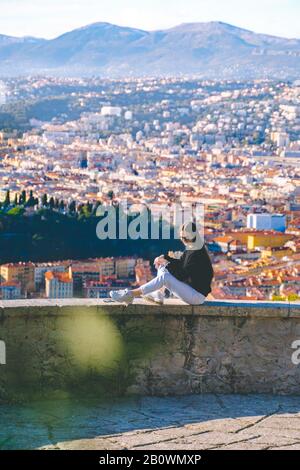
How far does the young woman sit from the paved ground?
0.40 metres

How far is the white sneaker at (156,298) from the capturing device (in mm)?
5121

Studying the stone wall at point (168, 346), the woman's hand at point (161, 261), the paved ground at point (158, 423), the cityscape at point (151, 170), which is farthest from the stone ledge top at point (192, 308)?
the cityscape at point (151, 170)

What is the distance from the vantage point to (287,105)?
111625mm

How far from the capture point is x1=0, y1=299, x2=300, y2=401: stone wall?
5.03m

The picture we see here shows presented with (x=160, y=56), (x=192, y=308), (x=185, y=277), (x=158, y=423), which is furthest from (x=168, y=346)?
(x=160, y=56)

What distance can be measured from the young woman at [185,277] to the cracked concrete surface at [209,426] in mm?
400

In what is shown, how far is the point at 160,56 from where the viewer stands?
19012 cm

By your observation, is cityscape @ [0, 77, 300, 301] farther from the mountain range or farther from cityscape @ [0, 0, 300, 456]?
the mountain range

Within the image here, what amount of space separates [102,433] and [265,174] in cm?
6954

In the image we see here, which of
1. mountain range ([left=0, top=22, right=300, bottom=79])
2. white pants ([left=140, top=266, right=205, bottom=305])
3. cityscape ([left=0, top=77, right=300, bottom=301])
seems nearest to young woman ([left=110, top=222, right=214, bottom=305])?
white pants ([left=140, top=266, right=205, bottom=305])

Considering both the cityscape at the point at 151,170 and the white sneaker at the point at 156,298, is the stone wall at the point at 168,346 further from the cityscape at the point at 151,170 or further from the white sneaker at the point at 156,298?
the cityscape at the point at 151,170

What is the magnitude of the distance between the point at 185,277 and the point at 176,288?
86 mm
